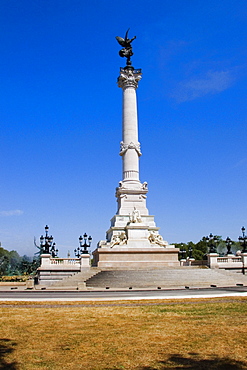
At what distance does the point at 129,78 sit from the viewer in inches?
2064

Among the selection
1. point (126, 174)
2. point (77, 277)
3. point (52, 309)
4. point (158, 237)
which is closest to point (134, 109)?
point (126, 174)

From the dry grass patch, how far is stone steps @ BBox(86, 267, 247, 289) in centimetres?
1679

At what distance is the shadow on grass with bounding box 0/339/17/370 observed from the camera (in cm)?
766

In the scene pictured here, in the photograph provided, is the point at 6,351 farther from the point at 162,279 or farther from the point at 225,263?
the point at 225,263

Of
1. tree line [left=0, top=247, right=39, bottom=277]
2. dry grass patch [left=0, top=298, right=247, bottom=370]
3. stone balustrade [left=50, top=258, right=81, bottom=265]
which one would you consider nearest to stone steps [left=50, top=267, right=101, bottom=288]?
stone balustrade [left=50, top=258, right=81, bottom=265]

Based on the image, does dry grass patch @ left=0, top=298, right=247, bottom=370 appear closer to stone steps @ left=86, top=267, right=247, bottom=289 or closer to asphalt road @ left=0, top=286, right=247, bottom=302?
asphalt road @ left=0, top=286, right=247, bottom=302

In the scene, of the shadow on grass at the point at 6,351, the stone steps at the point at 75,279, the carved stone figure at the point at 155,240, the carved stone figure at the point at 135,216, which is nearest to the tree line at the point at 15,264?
the carved stone figure at the point at 135,216

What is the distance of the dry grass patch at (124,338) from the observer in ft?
25.9

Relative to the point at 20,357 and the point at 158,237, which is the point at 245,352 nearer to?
the point at 20,357

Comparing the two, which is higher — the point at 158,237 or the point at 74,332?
the point at 158,237

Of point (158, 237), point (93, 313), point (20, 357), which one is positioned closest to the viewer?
point (20, 357)

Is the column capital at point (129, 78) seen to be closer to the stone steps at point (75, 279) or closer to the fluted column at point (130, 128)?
the fluted column at point (130, 128)

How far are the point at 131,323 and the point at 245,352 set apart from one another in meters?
4.60

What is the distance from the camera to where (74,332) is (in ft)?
36.0
